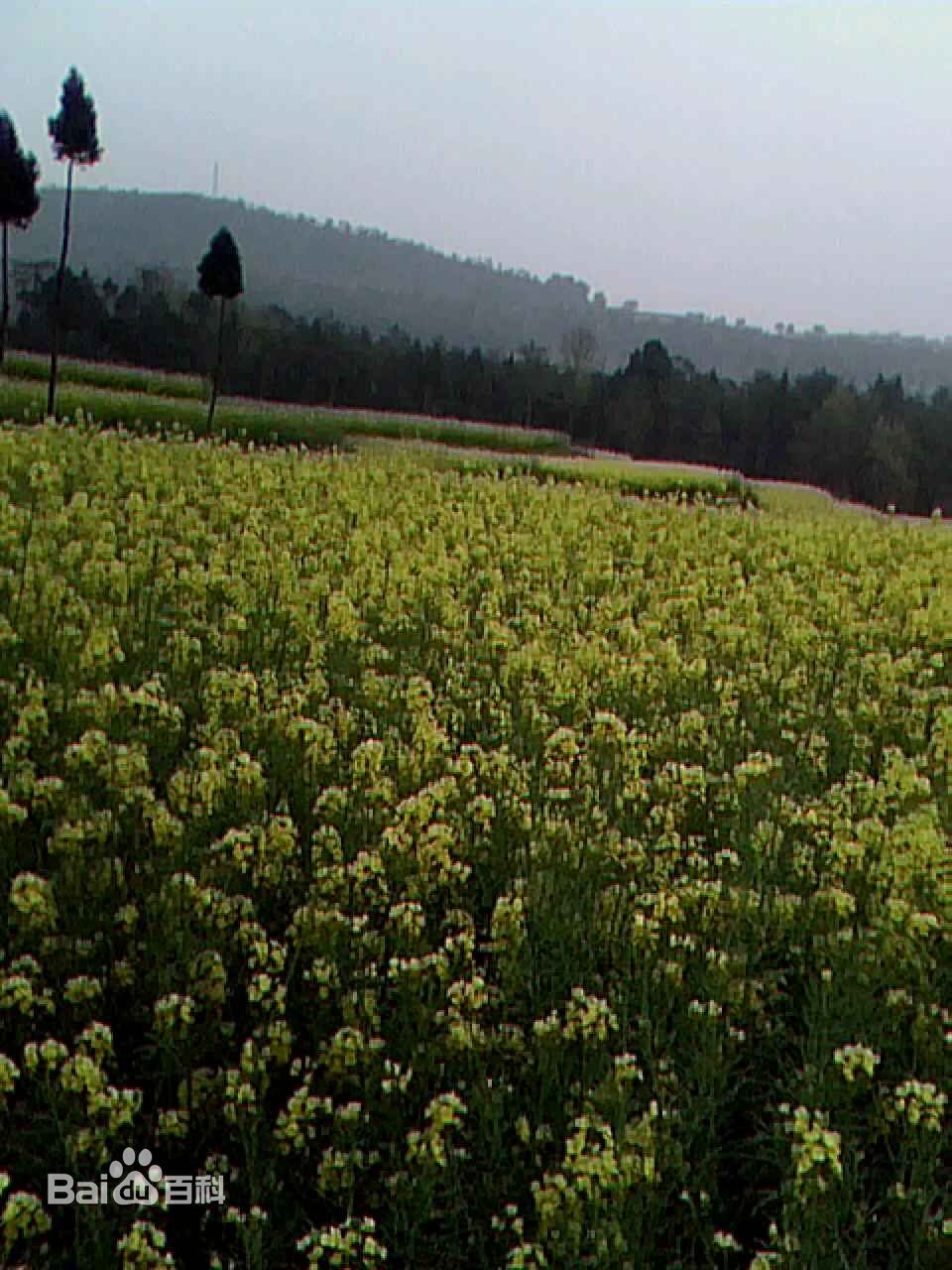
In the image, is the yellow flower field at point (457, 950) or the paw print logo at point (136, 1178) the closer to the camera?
the paw print logo at point (136, 1178)

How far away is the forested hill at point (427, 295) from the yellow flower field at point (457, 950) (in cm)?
6023

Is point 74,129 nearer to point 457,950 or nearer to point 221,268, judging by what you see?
point 221,268

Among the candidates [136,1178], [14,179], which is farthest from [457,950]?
[14,179]

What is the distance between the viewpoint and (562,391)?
5109cm

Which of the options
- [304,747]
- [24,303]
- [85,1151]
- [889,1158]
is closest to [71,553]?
[304,747]

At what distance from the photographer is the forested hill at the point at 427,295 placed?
82.4 meters

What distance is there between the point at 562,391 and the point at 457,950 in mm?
47462

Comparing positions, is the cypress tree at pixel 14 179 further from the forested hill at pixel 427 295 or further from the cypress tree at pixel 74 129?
the forested hill at pixel 427 295

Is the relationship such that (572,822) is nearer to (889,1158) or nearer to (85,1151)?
(889,1158)

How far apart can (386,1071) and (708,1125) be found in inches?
40.7

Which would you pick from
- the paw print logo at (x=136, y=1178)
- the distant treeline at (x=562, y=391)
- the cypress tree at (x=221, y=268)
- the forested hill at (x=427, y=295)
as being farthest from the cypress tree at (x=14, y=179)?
the forested hill at (x=427, y=295)

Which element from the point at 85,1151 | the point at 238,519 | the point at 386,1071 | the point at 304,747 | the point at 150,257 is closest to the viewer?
the point at 85,1151

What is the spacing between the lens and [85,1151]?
3.92 m

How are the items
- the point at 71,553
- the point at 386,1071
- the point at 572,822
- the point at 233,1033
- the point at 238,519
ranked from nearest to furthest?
the point at 386,1071 < the point at 233,1033 < the point at 572,822 < the point at 71,553 < the point at 238,519
